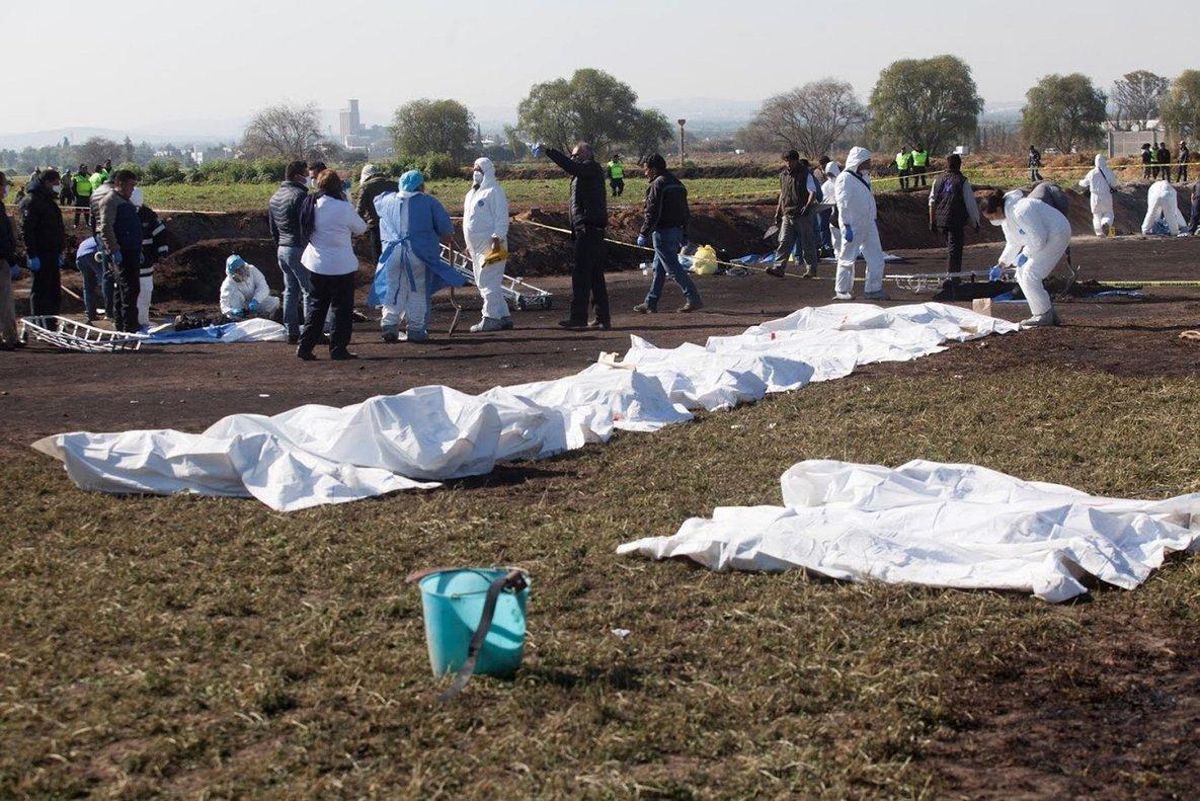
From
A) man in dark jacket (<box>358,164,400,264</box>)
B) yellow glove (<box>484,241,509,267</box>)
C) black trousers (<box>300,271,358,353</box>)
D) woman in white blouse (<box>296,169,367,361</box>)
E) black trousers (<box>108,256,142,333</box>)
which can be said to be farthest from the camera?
man in dark jacket (<box>358,164,400,264</box>)

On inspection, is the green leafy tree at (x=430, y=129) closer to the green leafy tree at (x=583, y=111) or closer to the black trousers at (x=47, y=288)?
the green leafy tree at (x=583, y=111)

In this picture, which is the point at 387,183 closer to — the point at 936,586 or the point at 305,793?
the point at 936,586

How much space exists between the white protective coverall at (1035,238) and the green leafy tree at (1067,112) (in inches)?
3390

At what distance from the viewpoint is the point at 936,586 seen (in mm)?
5547

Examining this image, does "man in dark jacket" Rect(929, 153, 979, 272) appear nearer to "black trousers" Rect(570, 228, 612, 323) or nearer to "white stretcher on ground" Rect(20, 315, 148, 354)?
"black trousers" Rect(570, 228, 612, 323)

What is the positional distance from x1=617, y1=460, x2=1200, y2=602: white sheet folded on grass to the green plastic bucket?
1461 mm

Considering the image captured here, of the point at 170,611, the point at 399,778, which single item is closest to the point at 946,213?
the point at 170,611

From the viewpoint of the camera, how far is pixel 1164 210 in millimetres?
27594

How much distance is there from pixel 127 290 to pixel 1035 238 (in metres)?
8.85

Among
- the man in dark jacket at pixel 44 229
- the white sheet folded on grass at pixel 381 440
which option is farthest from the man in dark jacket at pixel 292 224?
the white sheet folded on grass at pixel 381 440

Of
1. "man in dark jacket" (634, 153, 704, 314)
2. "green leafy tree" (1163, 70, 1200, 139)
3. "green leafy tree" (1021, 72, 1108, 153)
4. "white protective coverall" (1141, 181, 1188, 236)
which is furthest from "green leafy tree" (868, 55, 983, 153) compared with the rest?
"man in dark jacket" (634, 153, 704, 314)

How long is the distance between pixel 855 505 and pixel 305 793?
11.0 feet

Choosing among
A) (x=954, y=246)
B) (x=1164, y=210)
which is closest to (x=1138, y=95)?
(x=1164, y=210)

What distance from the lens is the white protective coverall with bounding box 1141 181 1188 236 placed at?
27469 millimetres
